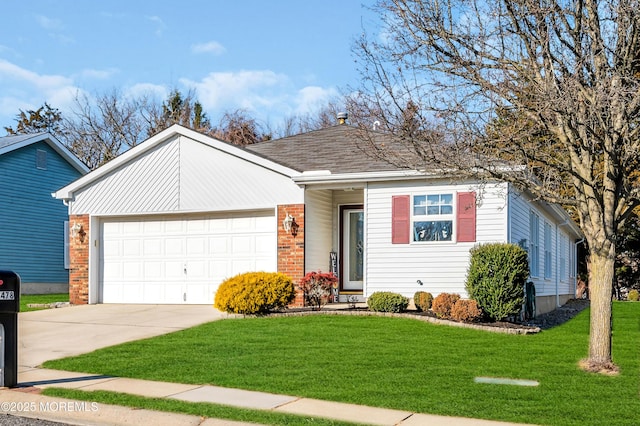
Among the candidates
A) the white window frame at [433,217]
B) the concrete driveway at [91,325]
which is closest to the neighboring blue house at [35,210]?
the concrete driveway at [91,325]

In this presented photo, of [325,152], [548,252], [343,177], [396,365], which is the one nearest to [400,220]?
[343,177]

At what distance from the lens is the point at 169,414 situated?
7.46 meters

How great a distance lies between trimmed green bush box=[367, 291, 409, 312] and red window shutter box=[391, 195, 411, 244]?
5.66ft

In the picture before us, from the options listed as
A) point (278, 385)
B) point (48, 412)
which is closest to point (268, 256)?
point (278, 385)

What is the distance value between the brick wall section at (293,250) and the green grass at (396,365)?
2624 mm

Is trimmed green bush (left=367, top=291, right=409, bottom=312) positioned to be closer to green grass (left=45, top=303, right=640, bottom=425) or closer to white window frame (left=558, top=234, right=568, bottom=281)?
green grass (left=45, top=303, right=640, bottom=425)

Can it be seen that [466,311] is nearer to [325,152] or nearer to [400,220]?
[400,220]

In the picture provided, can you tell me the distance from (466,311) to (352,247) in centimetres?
528

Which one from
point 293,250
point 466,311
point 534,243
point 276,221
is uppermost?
point 276,221

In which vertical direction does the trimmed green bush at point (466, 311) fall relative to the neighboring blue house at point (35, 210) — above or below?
below

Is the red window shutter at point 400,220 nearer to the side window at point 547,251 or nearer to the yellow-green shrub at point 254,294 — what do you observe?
the yellow-green shrub at point 254,294

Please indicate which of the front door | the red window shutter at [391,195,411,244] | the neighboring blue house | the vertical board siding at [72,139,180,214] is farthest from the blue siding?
the red window shutter at [391,195,411,244]

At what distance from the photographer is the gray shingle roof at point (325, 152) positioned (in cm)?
1702

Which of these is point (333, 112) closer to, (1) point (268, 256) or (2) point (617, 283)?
(2) point (617, 283)
